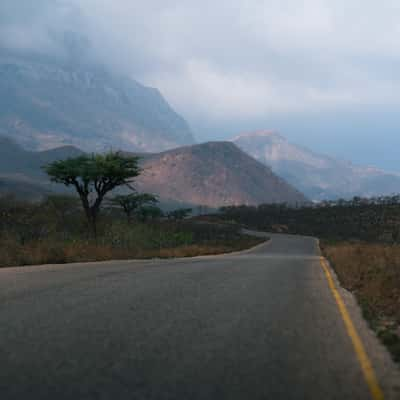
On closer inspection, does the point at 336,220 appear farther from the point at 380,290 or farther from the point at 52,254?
the point at 380,290

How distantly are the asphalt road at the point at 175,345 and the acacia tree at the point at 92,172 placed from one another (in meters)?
22.1

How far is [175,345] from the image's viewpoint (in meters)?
6.04

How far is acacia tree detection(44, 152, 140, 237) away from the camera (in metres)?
32.2

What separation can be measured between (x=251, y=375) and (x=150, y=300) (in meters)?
4.19

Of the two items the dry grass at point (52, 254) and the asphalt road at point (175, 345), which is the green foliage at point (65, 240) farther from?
the asphalt road at point (175, 345)

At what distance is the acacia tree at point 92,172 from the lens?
32.2 metres

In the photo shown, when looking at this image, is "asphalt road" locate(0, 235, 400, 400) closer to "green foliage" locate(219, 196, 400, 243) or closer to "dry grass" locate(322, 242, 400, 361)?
"dry grass" locate(322, 242, 400, 361)

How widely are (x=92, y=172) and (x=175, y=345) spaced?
2714 cm

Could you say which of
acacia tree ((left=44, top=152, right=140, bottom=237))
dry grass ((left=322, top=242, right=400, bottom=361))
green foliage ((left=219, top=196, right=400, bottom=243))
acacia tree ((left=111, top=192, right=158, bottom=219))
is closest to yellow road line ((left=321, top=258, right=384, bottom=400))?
dry grass ((left=322, top=242, right=400, bottom=361))

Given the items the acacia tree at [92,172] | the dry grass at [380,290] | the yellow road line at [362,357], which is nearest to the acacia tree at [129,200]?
the acacia tree at [92,172]

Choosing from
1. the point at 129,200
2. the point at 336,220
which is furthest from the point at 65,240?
the point at 336,220

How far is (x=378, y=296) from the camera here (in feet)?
34.4

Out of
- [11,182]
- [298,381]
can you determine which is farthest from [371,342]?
[11,182]

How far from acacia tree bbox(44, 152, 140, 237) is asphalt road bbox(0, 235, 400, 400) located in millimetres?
22063
